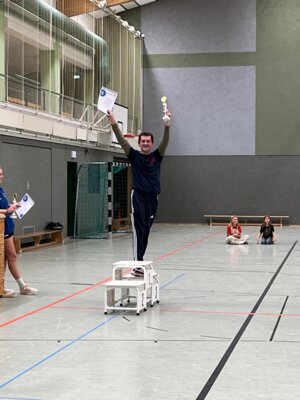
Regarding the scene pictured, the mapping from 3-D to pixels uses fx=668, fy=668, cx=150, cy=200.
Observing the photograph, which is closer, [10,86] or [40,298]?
[40,298]

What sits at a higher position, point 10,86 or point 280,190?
A: point 10,86

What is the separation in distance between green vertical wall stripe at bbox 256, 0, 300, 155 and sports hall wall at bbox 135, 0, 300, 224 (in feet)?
0.14

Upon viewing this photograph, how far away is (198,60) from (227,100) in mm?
Answer: 2238

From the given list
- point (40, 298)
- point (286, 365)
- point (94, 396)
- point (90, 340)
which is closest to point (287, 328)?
point (286, 365)

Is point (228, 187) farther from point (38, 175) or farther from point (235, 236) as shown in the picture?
point (38, 175)

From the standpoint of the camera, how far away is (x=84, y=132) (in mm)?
22859

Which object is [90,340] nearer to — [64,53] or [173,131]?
[64,53]

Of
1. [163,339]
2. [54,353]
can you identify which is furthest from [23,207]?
[54,353]

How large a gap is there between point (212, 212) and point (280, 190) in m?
3.19

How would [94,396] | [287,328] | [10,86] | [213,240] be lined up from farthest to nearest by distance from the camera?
[213,240] < [10,86] < [287,328] < [94,396]

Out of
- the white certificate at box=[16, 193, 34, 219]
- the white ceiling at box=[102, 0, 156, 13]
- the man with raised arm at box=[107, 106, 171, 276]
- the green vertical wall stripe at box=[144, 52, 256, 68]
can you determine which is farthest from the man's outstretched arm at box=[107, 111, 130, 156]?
the white ceiling at box=[102, 0, 156, 13]

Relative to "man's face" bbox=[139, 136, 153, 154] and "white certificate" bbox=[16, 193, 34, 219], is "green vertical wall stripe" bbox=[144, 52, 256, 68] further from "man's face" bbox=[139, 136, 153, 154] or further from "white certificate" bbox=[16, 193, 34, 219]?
Result: "man's face" bbox=[139, 136, 153, 154]

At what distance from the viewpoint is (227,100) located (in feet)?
98.0

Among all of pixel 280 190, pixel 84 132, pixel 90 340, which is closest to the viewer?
pixel 90 340
